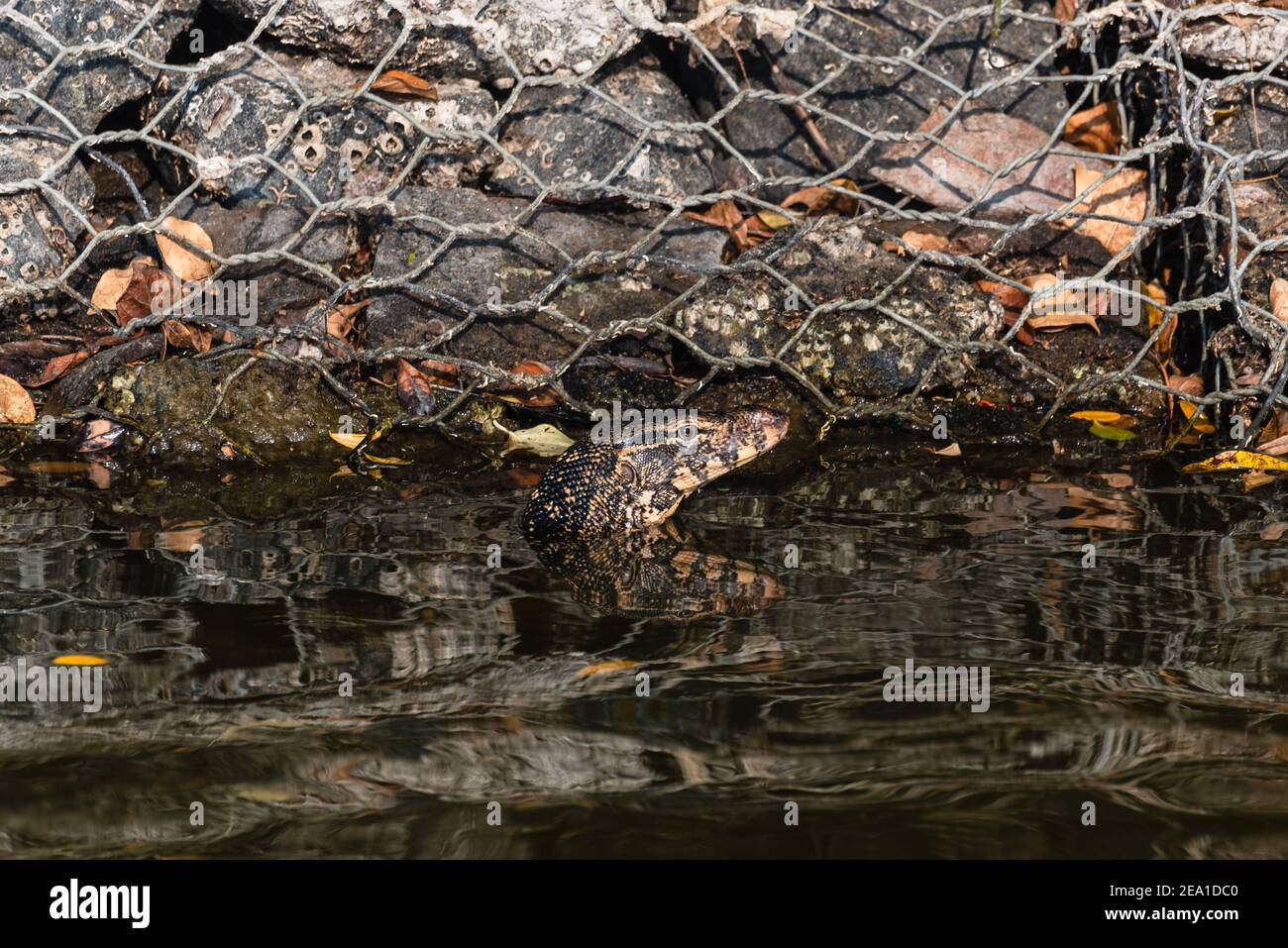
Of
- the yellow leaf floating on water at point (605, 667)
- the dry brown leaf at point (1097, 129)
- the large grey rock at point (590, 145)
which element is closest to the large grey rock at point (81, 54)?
the large grey rock at point (590, 145)

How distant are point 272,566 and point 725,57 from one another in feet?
9.37

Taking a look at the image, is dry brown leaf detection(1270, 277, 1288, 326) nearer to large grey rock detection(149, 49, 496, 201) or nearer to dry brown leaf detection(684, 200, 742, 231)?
dry brown leaf detection(684, 200, 742, 231)

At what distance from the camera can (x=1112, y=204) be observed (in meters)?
5.02

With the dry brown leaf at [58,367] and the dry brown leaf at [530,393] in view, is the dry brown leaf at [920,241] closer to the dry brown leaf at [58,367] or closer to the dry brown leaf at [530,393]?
the dry brown leaf at [530,393]

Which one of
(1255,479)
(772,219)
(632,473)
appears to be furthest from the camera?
(772,219)

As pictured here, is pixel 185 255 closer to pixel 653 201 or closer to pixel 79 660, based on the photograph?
pixel 653 201

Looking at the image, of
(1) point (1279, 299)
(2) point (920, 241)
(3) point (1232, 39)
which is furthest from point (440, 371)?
(3) point (1232, 39)

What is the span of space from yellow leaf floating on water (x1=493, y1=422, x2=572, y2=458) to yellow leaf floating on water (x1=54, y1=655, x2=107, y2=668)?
1.79 meters

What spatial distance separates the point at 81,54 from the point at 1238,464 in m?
4.30

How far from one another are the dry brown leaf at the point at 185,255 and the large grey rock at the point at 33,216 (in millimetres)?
343

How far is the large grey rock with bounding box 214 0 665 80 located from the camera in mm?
4817

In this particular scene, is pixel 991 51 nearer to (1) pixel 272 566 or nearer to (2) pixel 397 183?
(2) pixel 397 183

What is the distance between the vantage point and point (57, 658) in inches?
118

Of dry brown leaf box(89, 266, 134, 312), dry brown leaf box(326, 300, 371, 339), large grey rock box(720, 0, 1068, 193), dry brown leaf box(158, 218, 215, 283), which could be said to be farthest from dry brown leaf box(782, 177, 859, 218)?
dry brown leaf box(89, 266, 134, 312)
